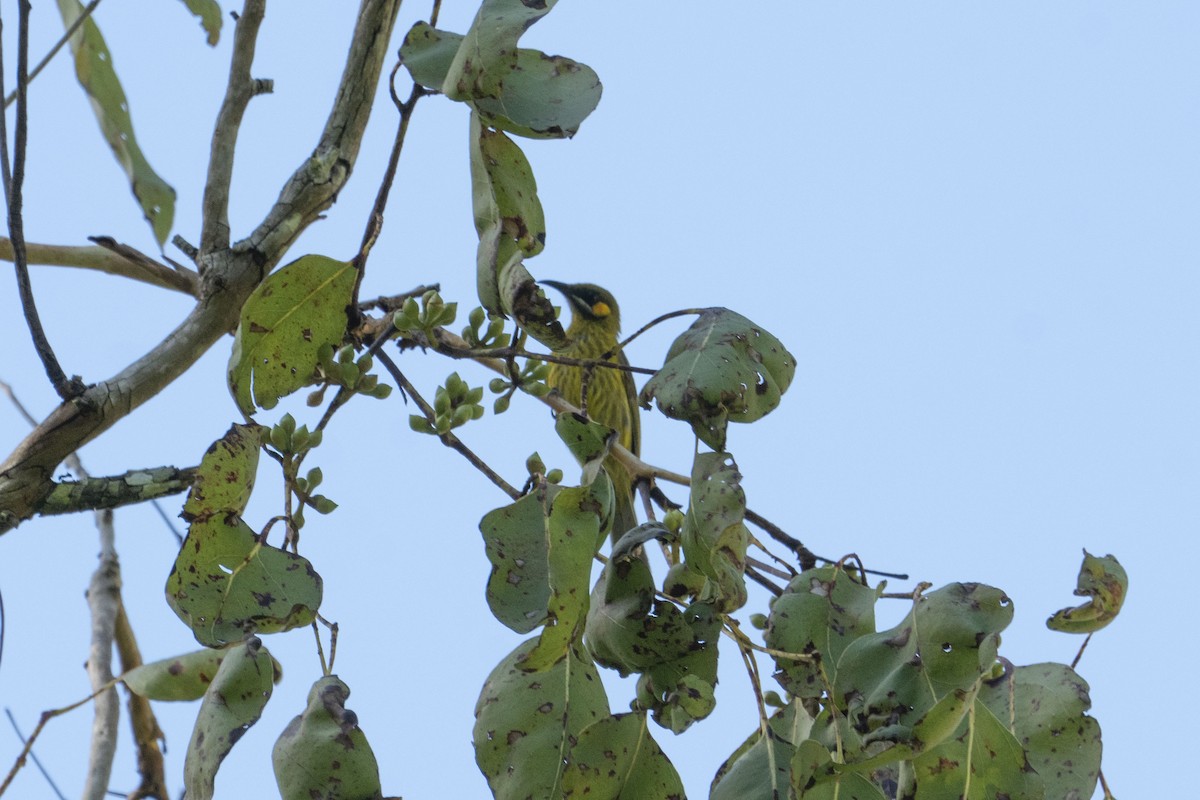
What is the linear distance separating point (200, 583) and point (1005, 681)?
949 mm

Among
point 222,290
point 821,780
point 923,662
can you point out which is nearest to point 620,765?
point 821,780

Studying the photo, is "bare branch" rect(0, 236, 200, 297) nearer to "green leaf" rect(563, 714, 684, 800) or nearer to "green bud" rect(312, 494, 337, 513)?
"green bud" rect(312, 494, 337, 513)

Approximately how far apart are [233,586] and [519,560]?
0.33 meters

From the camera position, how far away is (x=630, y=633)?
1335mm

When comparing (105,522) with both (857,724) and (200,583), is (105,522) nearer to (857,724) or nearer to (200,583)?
(200,583)

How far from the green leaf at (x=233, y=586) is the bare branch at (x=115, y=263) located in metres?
0.97

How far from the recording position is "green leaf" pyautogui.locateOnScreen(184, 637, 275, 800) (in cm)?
128

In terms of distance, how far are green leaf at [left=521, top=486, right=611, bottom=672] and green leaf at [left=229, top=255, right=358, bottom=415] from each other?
0.46 meters

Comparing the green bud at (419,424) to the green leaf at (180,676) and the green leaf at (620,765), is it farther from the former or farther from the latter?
the green leaf at (180,676)

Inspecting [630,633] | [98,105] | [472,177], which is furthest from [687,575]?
[98,105]

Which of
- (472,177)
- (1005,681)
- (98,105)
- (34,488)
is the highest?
(98,105)

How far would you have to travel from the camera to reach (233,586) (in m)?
1.38

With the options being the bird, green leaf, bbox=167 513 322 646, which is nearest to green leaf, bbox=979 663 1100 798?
green leaf, bbox=167 513 322 646

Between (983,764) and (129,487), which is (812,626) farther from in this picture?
(129,487)
